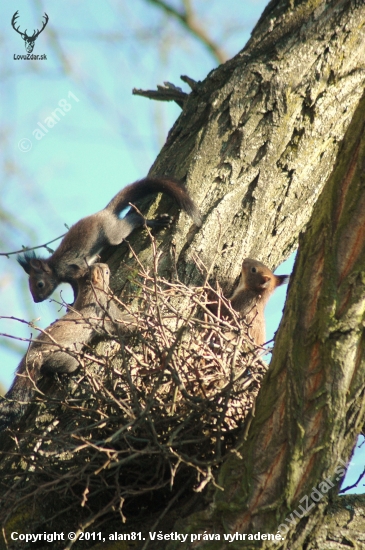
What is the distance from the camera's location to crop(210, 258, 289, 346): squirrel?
6000 mm

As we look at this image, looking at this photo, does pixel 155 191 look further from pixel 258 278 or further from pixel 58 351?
pixel 58 351

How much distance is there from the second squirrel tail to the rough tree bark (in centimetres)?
13

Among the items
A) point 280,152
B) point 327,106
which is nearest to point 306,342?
point 280,152

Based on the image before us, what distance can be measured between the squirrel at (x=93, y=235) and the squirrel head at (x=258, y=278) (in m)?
0.74

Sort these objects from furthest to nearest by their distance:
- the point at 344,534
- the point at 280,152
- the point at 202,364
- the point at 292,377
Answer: the point at 280,152
the point at 202,364
the point at 344,534
the point at 292,377

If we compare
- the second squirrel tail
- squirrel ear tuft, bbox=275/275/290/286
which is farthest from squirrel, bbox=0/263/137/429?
squirrel ear tuft, bbox=275/275/290/286

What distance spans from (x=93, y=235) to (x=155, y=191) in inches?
47.7

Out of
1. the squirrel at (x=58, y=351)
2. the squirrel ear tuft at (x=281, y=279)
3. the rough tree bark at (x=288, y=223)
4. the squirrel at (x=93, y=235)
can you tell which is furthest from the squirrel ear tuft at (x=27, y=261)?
the squirrel ear tuft at (x=281, y=279)

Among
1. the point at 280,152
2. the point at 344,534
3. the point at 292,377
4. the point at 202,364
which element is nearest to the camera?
the point at 292,377

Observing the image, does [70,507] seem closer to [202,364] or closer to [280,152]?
[202,364]

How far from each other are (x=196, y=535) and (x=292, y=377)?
972 mm

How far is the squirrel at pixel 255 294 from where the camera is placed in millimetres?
6000

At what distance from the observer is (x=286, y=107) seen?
559cm

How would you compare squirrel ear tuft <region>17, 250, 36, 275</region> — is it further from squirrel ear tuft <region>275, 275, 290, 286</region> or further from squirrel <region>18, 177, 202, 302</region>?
squirrel ear tuft <region>275, 275, 290, 286</region>
